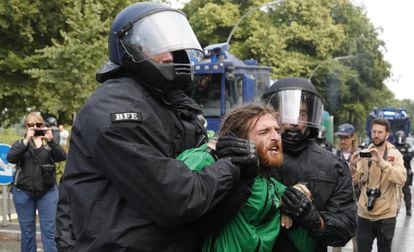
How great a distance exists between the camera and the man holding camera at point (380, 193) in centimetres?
621

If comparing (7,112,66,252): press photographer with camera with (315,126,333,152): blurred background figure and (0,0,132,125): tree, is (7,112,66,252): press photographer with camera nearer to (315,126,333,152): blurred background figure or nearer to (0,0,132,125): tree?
(315,126,333,152): blurred background figure

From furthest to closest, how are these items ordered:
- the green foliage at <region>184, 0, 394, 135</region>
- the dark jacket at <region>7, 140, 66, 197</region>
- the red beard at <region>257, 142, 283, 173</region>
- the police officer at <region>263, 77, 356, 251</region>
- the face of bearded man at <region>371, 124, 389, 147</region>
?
the green foliage at <region>184, 0, 394, 135</region> < the dark jacket at <region>7, 140, 66, 197</region> < the face of bearded man at <region>371, 124, 389, 147</region> < the police officer at <region>263, 77, 356, 251</region> < the red beard at <region>257, 142, 283, 173</region>

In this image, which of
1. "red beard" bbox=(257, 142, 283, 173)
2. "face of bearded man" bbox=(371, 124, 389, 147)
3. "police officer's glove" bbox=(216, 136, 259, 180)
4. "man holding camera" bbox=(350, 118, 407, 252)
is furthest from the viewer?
"face of bearded man" bbox=(371, 124, 389, 147)

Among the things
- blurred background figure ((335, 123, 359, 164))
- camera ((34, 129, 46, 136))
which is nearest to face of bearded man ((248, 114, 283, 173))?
camera ((34, 129, 46, 136))

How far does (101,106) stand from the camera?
2.04m

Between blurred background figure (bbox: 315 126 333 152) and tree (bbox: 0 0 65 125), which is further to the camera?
tree (bbox: 0 0 65 125)

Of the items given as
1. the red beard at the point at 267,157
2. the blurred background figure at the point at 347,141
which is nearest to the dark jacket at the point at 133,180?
the red beard at the point at 267,157

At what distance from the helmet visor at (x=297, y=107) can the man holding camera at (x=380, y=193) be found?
10.0ft

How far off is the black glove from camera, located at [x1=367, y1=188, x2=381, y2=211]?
150 inches

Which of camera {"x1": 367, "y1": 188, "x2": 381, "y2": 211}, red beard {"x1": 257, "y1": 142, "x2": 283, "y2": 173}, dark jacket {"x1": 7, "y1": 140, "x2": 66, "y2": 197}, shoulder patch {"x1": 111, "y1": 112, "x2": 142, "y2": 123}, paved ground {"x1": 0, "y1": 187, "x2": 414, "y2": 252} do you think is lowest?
paved ground {"x1": 0, "y1": 187, "x2": 414, "y2": 252}

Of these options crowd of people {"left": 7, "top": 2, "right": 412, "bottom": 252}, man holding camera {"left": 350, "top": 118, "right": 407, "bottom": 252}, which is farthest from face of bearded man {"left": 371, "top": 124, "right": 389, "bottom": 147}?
crowd of people {"left": 7, "top": 2, "right": 412, "bottom": 252}

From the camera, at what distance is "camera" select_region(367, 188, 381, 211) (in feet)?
20.6

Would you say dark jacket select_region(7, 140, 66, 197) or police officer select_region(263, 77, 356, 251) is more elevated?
police officer select_region(263, 77, 356, 251)

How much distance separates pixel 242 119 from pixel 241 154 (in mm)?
413
